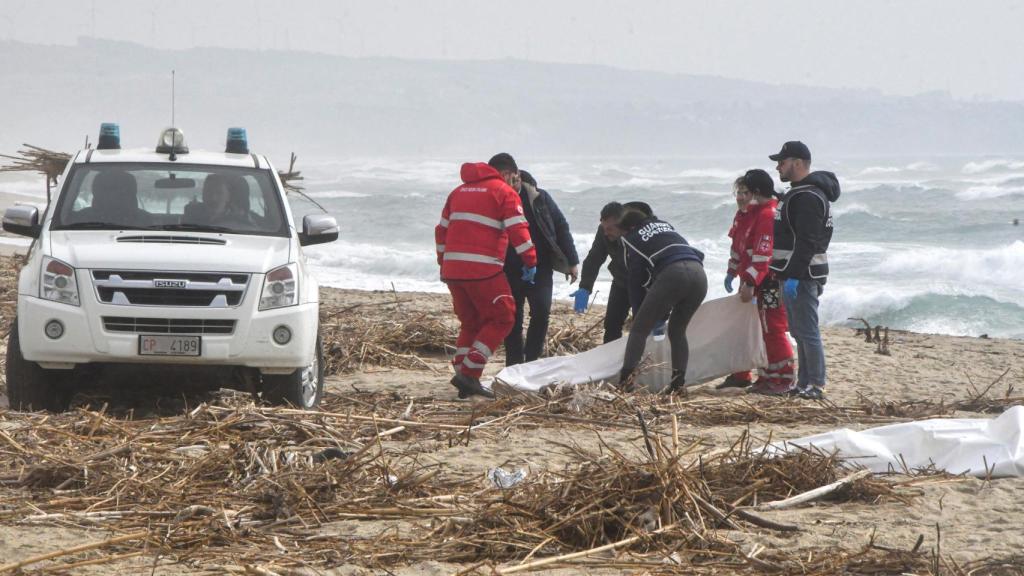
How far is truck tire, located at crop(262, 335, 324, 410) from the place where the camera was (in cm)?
758

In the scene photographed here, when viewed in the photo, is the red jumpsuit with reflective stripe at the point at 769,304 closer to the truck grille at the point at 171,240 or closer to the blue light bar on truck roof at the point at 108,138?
the truck grille at the point at 171,240

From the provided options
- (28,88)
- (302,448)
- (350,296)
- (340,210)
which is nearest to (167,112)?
(28,88)

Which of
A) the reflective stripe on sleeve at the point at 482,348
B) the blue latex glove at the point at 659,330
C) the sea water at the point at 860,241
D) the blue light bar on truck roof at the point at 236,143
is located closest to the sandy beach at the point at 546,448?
the reflective stripe on sleeve at the point at 482,348

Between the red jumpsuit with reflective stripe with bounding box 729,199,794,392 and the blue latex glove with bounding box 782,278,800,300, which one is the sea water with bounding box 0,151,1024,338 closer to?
the red jumpsuit with reflective stripe with bounding box 729,199,794,392

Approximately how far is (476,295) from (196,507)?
13.0ft

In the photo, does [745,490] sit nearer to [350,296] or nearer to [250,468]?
[250,468]

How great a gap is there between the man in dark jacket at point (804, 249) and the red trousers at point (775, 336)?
77mm

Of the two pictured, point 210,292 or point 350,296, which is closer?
point 210,292

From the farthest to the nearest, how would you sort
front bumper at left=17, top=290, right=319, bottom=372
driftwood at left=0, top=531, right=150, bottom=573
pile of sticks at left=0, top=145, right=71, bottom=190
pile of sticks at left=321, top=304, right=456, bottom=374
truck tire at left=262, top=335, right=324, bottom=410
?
→ pile of sticks at left=0, top=145, right=71, bottom=190 → pile of sticks at left=321, top=304, right=456, bottom=374 → truck tire at left=262, top=335, right=324, bottom=410 → front bumper at left=17, top=290, right=319, bottom=372 → driftwood at left=0, top=531, right=150, bottom=573

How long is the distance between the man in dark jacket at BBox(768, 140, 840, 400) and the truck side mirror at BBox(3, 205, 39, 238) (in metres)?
5.04

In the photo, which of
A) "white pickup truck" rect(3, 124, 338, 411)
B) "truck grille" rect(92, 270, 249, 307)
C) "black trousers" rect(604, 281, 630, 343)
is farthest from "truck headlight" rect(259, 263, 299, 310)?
"black trousers" rect(604, 281, 630, 343)

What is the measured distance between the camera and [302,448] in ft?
19.6

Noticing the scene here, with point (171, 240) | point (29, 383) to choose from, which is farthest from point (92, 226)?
point (29, 383)

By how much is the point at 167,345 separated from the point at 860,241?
27.0 meters
